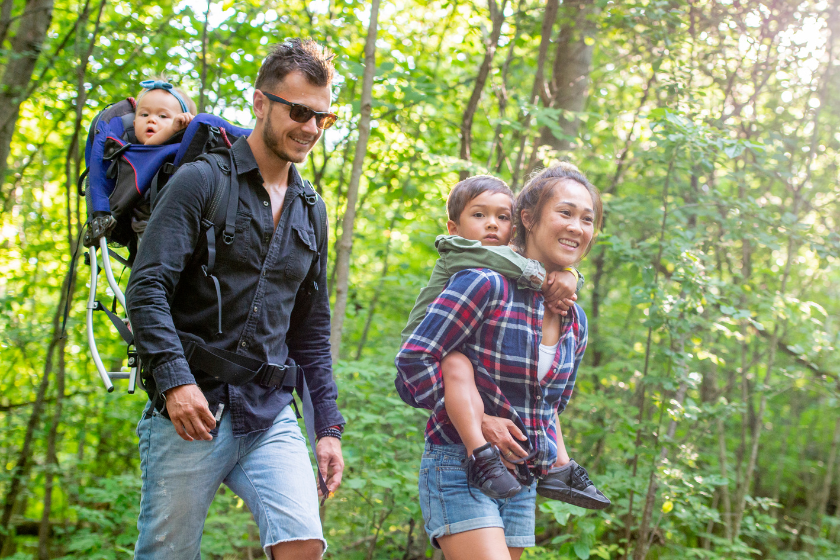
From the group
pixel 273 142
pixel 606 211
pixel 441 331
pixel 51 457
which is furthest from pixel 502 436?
pixel 51 457

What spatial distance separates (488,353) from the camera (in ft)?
6.29

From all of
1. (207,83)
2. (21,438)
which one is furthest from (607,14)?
(21,438)

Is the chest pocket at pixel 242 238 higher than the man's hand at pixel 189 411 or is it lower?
higher

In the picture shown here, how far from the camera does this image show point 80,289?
22.2ft

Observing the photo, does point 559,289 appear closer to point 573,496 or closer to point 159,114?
point 573,496

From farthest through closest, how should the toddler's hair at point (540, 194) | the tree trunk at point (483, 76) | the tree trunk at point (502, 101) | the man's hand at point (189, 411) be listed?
the tree trunk at point (502, 101) < the tree trunk at point (483, 76) < the toddler's hair at point (540, 194) < the man's hand at point (189, 411)

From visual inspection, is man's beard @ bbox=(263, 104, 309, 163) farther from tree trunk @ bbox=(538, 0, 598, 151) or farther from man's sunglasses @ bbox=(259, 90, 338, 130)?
tree trunk @ bbox=(538, 0, 598, 151)

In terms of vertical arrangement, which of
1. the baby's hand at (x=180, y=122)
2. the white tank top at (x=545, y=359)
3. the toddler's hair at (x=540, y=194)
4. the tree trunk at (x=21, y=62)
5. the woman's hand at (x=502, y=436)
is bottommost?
the woman's hand at (x=502, y=436)

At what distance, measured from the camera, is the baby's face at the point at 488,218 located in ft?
7.95

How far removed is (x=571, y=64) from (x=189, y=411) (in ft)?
17.5

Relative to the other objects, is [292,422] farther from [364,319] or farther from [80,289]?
[80,289]

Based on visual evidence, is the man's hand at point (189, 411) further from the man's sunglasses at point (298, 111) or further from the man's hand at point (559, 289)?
the man's hand at point (559, 289)

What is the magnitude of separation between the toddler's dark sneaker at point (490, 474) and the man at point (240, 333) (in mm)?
537

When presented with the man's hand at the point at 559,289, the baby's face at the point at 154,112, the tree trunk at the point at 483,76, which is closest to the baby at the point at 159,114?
the baby's face at the point at 154,112
